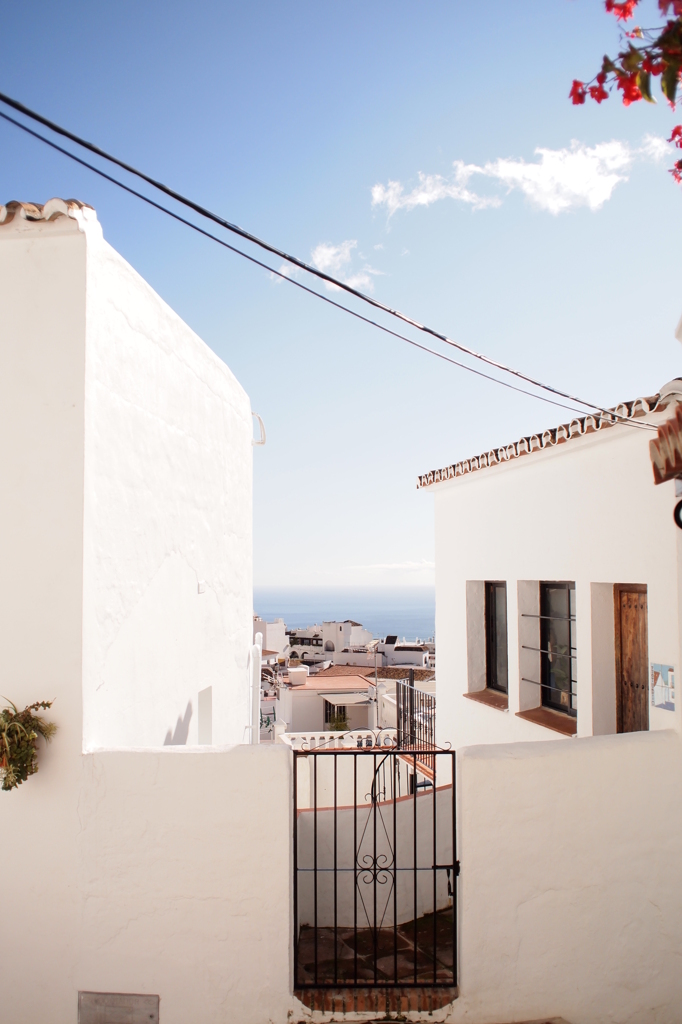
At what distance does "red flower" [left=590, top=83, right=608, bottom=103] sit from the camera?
1.79 m

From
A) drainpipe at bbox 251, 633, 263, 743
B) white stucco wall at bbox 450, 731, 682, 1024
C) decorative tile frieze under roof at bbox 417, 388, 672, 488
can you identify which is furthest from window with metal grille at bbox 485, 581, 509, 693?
white stucco wall at bbox 450, 731, 682, 1024

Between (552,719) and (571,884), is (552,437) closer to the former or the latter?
(552,719)

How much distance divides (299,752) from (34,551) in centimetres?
200

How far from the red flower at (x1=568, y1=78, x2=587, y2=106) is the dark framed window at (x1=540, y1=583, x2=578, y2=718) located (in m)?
5.07

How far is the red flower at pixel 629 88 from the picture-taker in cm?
179

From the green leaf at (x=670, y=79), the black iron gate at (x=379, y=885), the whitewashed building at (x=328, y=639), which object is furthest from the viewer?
the whitewashed building at (x=328, y=639)

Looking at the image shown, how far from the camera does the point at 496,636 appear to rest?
7.83 meters

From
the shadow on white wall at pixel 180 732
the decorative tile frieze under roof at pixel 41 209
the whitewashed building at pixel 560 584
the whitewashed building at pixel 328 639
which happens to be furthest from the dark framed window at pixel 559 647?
the whitewashed building at pixel 328 639

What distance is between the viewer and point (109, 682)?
4.00 meters

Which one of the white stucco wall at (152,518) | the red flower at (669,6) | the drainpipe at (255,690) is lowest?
the drainpipe at (255,690)

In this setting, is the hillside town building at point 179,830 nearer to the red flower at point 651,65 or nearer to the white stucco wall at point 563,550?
the white stucco wall at point 563,550

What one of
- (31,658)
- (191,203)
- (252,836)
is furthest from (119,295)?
(252,836)

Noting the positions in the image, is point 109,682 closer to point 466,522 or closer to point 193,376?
point 193,376

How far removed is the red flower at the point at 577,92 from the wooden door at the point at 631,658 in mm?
4372
